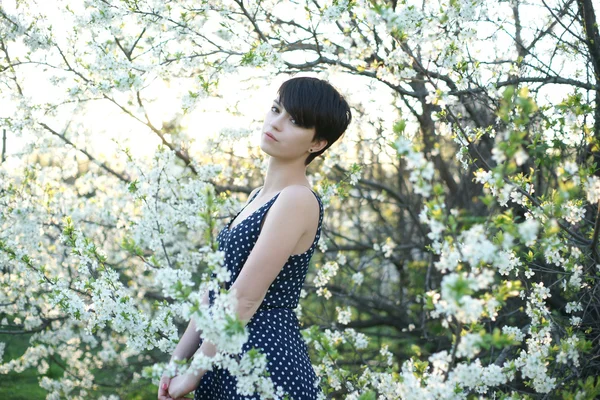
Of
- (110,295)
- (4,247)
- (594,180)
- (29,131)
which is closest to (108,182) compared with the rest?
(29,131)

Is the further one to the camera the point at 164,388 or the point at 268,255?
the point at 164,388

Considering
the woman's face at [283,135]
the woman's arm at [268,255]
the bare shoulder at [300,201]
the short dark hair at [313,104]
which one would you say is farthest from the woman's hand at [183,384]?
the short dark hair at [313,104]

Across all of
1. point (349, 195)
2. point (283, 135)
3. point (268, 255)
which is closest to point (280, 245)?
point (268, 255)

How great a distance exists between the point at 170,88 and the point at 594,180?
2801 mm

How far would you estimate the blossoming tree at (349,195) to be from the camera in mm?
1661

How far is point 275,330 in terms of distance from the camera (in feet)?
6.65

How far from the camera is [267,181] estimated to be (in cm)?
222

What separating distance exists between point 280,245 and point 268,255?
0.16 ft

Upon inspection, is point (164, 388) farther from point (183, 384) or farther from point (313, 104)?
point (313, 104)

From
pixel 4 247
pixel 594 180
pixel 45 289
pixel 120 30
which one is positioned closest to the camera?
pixel 594 180

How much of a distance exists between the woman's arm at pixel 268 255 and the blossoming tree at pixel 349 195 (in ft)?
0.51

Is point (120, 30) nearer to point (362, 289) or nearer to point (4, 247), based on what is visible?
point (4, 247)


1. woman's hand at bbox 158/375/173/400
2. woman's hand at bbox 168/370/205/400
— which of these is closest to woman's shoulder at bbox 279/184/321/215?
woman's hand at bbox 168/370/205/400

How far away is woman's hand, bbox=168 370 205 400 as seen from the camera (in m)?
1.91
